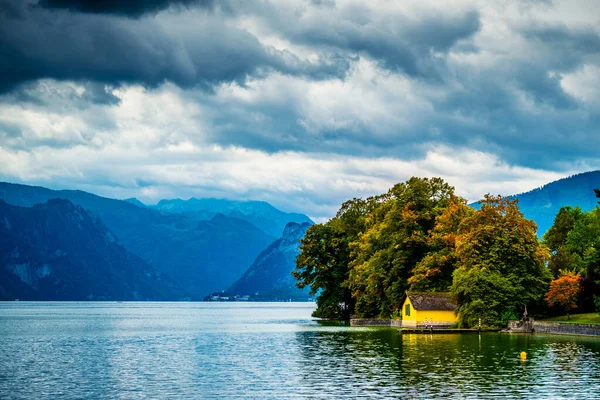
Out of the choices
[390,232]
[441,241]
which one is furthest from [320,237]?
[441,241]

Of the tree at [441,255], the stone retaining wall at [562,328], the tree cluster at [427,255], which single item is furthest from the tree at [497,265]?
the tree at [441,255]

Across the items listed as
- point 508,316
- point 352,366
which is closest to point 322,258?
point 508,316

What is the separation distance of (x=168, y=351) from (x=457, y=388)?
116 feet

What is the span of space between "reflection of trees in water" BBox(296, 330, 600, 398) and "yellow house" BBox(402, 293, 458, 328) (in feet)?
55.8

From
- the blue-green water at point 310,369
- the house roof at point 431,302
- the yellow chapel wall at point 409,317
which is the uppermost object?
the house roof at point 431,302

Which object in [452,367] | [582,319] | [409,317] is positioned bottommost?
[452,367]

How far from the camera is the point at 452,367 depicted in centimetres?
4878

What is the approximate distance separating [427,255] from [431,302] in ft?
28.4

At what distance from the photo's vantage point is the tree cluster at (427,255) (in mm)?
87375

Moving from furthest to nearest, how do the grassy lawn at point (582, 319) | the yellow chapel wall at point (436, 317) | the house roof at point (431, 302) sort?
the house roof at point (431, 302) < the yellow chapel wall at point (436, 317) < the grassy lawn at point (582, 319)

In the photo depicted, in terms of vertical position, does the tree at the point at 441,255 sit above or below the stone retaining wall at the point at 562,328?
above

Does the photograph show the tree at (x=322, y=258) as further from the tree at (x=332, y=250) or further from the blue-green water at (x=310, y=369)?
the blue-green water at (x=310, y=369)

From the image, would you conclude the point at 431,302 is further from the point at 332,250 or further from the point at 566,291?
the point at 332,250

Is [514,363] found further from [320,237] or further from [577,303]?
[320,237]
